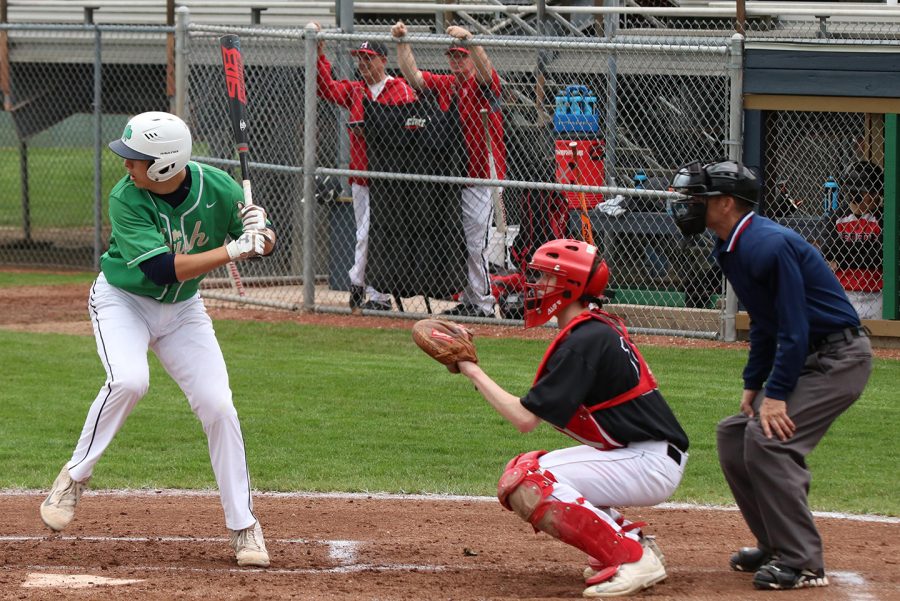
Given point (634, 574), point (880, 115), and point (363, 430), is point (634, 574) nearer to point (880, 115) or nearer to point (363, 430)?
point (363, 430)

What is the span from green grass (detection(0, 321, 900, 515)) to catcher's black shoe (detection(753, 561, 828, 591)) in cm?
162

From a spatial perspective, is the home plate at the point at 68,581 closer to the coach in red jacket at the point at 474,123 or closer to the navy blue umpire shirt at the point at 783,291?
the navy blue umpire shirt at the point at 783,291

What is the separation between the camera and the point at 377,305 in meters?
12.3

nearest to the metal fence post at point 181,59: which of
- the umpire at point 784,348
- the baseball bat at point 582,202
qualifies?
the baseball bat at point 582,202

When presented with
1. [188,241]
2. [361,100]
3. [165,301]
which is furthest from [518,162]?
[165,301]

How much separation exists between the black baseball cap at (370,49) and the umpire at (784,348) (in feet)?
22.4

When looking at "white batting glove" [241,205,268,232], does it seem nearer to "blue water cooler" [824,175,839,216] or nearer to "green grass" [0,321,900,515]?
"green grass" [0,321,900,515]

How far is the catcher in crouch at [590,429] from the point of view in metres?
4.77

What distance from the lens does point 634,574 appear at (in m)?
4.82

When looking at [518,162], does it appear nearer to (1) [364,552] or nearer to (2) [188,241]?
(2) [188,241]

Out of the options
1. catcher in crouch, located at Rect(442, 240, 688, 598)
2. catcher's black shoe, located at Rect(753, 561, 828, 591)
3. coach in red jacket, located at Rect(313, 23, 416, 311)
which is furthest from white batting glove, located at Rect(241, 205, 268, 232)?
coach in red jacket, located at Rect(313, 23, 416, 311)

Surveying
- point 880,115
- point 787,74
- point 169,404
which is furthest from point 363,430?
point 880,115

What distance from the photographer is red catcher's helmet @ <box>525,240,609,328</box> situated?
488cm

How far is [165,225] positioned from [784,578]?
2.78m
